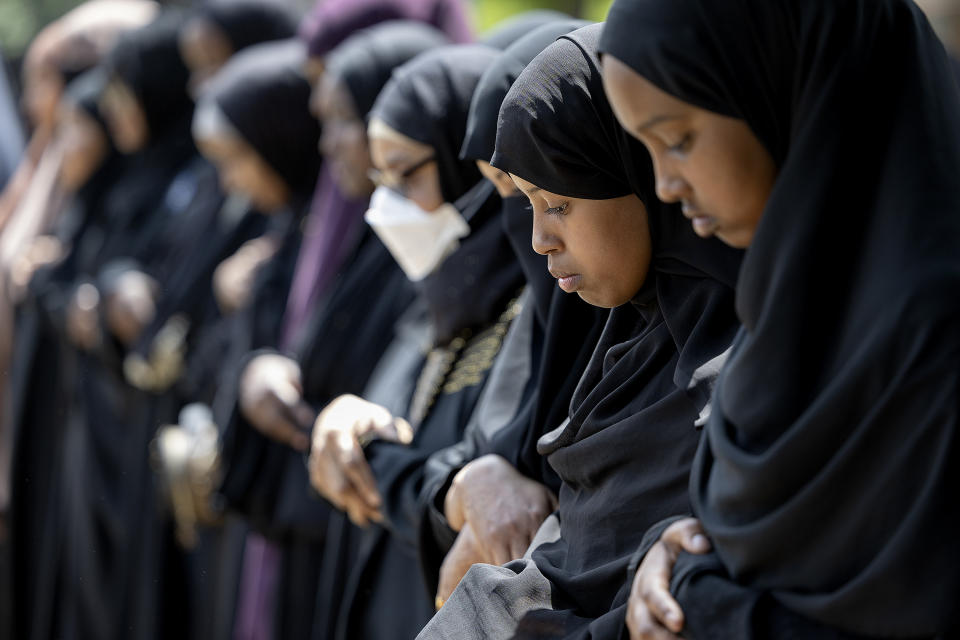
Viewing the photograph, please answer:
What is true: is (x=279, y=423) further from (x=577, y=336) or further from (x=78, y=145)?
(x=78, y=145)

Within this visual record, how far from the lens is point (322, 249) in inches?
153

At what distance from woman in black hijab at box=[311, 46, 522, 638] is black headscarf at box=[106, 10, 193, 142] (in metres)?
2.94

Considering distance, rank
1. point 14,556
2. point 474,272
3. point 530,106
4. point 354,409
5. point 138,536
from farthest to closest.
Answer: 1. point 14,556
2. point 138,536
3. point 354,409
4. point 474,272
5. point 530,106

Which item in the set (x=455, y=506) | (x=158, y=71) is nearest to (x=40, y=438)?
(x=158, y=71)

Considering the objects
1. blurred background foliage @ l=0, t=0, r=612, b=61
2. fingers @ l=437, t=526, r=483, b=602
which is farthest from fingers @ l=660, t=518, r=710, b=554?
blurred background foliage @ l=0, t=0, r=612, b=61

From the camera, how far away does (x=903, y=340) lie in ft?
4.27

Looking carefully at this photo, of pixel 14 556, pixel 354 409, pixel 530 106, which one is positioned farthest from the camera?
pixel 14 556

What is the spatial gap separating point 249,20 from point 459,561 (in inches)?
146

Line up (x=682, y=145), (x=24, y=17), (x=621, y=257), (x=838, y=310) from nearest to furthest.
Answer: (x=838, y=310)
(x=682, y=145)
(x=621, y=257)
(x=24, y=17)

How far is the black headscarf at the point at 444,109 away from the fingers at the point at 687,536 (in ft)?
4.69

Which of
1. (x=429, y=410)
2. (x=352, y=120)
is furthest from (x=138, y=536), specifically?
(x=429, y=410)

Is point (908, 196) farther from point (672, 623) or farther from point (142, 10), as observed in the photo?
point (142, 10)

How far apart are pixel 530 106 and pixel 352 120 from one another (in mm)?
1800

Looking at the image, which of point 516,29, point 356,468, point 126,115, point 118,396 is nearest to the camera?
point 356,468
